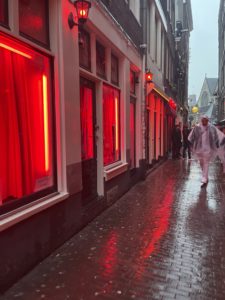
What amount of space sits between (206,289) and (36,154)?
2.53 metres

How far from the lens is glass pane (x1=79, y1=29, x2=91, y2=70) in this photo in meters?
5.78

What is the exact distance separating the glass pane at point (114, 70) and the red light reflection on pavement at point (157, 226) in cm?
295

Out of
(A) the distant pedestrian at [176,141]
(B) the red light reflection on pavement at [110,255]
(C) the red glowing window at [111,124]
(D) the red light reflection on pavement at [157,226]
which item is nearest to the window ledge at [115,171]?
(C) the red glowing window at [111,124]

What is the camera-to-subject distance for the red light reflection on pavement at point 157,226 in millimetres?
4324

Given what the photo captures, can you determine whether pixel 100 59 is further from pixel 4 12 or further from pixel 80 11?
pixel 4 12

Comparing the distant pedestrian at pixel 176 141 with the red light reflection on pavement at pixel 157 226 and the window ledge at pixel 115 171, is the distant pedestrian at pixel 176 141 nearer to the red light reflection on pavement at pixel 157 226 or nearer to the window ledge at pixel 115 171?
the red light reflection on pavement at pixel 157 226

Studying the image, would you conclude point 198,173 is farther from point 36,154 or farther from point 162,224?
point 36,154

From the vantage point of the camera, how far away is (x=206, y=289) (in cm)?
350

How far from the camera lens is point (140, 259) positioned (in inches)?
167

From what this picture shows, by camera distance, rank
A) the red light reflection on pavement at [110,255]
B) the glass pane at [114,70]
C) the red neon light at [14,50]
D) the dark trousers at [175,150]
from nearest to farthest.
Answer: the red neon light at [14,50]
the red light reflection on pavement at [110,255]
the glass pane at [114,70]
the dark trousers at [175,150]

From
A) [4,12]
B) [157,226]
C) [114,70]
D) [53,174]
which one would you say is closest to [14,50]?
[4,12]

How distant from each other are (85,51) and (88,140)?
61.7 inches

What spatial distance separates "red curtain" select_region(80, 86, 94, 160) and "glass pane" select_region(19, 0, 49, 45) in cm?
154

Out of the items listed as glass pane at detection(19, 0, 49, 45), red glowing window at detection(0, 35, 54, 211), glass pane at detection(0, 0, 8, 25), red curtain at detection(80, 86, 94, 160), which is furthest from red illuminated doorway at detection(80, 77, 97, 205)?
glass pane at detection(0, 0, 8, 25)
